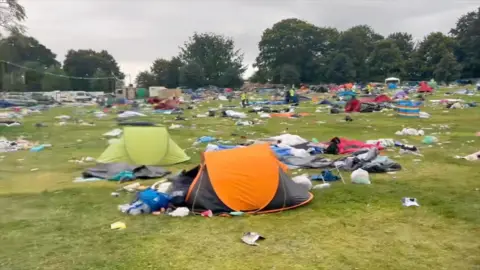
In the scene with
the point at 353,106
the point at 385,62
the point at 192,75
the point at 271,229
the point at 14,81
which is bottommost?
the point at 271,229

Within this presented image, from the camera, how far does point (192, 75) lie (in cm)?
7531

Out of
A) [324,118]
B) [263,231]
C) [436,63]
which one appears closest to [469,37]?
[436,63]

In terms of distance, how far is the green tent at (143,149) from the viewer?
12492 mm

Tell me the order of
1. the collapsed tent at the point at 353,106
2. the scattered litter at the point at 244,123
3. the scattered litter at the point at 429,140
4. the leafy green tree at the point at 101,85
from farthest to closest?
the leafy green tree at the point at 101,85 < the collapsed tent at the point at 353,106 < the scattered litter at the point at 244,123 < the scattered litter at the point at 429,140

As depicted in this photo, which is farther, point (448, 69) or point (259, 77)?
point (259, 77)

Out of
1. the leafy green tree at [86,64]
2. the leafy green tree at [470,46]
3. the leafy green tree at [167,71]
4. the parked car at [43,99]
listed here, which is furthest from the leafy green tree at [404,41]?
the parked car at [43,99]

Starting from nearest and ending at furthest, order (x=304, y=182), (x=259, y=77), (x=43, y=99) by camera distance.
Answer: (x=304, y=182) → (x=43, y=99) → (x=259, y=77)

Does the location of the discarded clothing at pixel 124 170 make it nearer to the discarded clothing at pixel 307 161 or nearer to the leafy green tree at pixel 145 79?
the discarded clothing at pixel 307 161

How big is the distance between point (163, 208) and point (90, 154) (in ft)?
24.5

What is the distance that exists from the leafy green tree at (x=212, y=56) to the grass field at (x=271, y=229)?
68.2 meters

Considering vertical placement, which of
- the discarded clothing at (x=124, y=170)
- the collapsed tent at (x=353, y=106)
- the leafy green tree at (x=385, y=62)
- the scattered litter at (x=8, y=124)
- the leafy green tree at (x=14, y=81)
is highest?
the leafy green tree at (x=385, y=62)

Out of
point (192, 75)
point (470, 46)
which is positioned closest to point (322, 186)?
point (192, 75)

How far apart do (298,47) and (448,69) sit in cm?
2351

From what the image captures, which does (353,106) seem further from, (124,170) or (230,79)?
(230,79)
